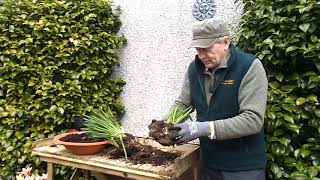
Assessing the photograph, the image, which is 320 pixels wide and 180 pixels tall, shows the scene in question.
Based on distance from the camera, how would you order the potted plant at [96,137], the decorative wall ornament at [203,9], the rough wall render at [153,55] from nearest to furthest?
the potted plant at [96,137], the decorative wall ornament at [203,9], the rough wall render at [153,55]

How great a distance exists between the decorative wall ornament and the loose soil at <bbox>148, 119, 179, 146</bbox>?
5.34 ft

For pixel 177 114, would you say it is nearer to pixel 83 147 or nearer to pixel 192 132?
pixel 192 132

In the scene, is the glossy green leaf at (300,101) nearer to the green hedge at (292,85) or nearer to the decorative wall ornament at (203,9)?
the green hedge at (292,85)

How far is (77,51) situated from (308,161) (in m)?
2.55

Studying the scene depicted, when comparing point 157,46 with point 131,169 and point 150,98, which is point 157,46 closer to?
point 150,98

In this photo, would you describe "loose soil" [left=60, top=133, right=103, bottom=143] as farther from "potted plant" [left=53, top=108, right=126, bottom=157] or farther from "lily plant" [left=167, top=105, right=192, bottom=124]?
"lily plant" [left=167, top=105, right=192, bottom=124]

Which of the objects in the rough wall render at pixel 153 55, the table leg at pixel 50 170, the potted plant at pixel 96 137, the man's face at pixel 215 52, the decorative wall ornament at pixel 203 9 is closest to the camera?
the man's face at pixel 215 52

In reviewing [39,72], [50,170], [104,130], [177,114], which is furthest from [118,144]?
[39,72]

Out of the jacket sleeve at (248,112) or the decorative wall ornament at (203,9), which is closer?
the jacket sleeve at (248,112)

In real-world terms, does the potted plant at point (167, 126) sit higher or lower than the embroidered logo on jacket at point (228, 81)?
lower

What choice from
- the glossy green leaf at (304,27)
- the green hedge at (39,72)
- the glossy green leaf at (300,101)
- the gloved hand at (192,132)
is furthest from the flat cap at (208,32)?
the green hedge at (39,72)

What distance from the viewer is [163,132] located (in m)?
2.17

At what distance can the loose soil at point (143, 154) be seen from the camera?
233 centimetres

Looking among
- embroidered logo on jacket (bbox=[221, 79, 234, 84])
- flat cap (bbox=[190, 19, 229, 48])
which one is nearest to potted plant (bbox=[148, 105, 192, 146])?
embroidered logo on jacket (bbox=[221, 79, 234, 84])
